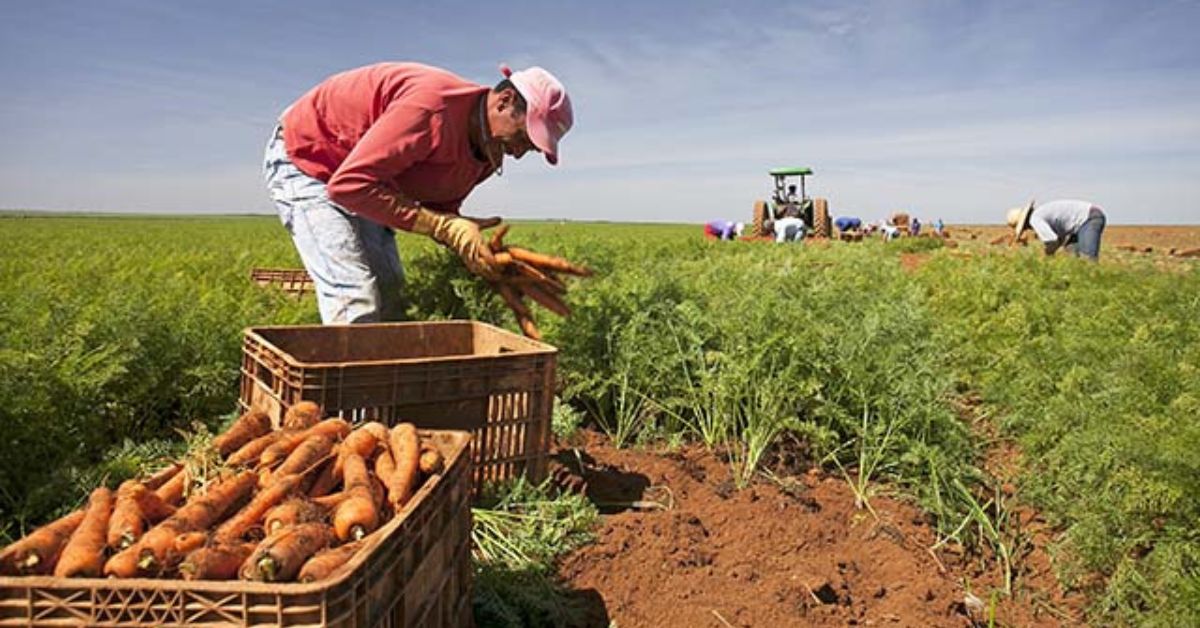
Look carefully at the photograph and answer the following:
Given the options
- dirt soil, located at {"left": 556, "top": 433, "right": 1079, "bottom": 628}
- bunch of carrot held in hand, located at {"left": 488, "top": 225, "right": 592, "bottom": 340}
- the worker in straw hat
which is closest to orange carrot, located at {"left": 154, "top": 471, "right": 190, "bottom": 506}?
dirt soil, located at {"left": 556, "top": 433, "right": 1079, "bottom": 628}

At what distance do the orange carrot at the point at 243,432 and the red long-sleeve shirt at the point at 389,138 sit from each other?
1.44 metres

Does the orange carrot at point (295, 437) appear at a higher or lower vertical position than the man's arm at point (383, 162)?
lower

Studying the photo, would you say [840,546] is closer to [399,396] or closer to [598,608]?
[598,608]

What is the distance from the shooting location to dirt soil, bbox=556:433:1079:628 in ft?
9.27

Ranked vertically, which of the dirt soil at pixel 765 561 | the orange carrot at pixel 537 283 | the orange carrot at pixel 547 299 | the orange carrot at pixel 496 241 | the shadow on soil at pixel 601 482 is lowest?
the dirt soil at pixel 765 561

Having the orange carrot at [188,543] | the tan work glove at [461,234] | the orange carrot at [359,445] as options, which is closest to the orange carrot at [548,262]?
the tan work glove at [461,234]

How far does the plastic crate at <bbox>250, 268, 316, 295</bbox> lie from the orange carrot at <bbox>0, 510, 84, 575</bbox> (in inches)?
326

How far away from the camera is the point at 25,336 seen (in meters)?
4.29

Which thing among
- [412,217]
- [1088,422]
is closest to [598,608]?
[412,217]

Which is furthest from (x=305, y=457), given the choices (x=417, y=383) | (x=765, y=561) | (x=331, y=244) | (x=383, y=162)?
(x=331, y=244)

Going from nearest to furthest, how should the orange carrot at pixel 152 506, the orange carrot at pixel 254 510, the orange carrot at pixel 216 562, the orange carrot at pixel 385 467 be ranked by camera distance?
the orange carrot at pixel 216 562 < the orange carrot at pixel 254 510 < the orange carrot at pixel 152 506 < the orange carrot at pixel 385 467

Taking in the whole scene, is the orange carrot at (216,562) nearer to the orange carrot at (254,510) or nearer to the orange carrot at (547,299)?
the orange carrot at (254,510)

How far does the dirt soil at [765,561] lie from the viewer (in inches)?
111

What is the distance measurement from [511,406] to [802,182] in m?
26.4
